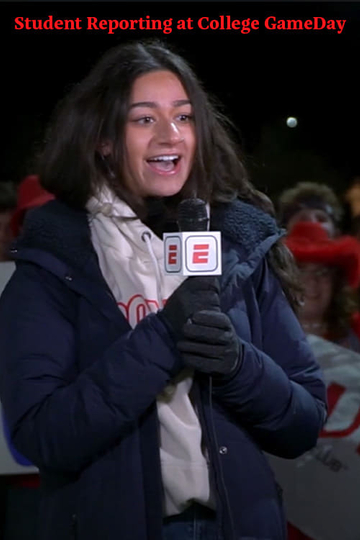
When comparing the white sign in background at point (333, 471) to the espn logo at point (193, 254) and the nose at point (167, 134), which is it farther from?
the espn logo at point (193, 254)

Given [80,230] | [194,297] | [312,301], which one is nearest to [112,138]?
[80,230]

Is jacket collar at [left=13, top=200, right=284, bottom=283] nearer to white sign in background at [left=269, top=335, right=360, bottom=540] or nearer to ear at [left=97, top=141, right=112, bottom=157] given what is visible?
ear at [left=97, top=141, right=112, bottom=157]

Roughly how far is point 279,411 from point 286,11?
247 cm

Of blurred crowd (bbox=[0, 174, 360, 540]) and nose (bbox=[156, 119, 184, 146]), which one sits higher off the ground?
nose (bbox=[156, 119, 184, 146])

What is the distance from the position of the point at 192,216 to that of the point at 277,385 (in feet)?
0.98

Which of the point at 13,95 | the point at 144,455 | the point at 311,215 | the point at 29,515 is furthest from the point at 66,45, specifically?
the point at 144,455

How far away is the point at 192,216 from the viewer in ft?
4.65

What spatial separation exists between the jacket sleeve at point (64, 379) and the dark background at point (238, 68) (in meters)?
2.03

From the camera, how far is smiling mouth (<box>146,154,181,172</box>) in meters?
1.64

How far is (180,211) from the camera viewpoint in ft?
4.69

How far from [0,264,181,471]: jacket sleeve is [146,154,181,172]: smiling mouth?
26 centimetres

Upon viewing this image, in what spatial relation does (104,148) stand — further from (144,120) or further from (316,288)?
(316,288)

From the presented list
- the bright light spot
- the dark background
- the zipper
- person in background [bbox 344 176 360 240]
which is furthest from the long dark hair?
the bright light spot

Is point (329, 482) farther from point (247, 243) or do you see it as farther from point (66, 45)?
point (66, 45)
